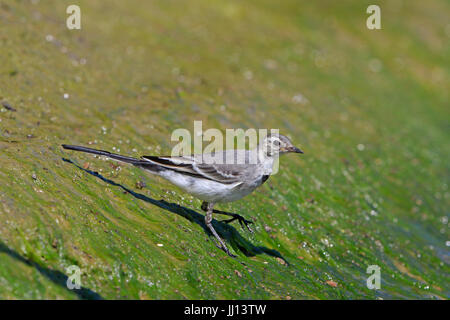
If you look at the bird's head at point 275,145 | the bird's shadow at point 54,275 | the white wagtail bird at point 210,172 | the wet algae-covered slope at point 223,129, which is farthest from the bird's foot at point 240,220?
the bird's shadow at point 54,275

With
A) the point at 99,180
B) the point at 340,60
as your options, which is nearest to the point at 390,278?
the point at 99,180

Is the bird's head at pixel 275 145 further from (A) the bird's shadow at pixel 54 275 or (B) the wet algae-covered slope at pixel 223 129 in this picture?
(A) the bird's shadow at pixel 54 275

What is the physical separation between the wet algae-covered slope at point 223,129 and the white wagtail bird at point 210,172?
1.93ft

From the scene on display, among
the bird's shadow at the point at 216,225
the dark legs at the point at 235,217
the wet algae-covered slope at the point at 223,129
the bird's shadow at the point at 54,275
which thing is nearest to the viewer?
the bird's shadow at the point at 54,275

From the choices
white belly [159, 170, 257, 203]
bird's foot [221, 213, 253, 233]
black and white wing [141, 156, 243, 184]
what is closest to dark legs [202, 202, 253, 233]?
bird's foot [221, 213, 253, 233]

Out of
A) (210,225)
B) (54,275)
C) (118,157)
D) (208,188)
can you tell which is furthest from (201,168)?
(54,275)

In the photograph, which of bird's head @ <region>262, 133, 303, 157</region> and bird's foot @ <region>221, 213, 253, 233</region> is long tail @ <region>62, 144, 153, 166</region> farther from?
bird's head @ <region>262, 133, 303, 157</region>

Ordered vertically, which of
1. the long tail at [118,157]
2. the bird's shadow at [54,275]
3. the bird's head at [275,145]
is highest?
the bird's head at [275,145]

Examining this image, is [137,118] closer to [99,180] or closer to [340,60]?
[99,180]

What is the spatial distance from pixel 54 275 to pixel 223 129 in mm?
7960

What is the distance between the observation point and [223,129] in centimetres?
1462

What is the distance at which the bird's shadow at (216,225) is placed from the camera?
1006 cm

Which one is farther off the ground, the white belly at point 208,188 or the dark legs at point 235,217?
the white belly at point 208,188

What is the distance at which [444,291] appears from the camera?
11484mm
